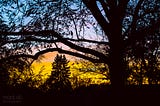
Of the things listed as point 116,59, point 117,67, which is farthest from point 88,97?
point 116,59

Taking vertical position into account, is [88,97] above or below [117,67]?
below

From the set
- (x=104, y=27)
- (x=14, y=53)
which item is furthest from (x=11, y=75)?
(x=104, y=27)

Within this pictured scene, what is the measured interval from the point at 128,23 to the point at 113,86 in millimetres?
3346

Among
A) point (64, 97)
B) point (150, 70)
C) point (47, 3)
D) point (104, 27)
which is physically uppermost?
point (47, 3)

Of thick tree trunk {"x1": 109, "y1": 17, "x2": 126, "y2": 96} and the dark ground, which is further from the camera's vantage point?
thick tree trunk {"x1": 109, "y1": 17, "x2": 126, "y2": 96}

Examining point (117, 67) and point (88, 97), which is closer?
point (88, 97)

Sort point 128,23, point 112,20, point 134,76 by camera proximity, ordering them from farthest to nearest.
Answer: point 134,76 < point 128,23 < point 112,20

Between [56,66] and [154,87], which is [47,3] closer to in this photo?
[154,87]

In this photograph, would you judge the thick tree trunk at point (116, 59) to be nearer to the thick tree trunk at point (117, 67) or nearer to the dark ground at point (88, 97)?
the thick tree trunk at point (117, 67)

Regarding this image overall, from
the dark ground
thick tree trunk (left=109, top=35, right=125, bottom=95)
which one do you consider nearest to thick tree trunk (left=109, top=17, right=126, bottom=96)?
thick tree trunk (left=109, top=35, right=125, bottom=95)

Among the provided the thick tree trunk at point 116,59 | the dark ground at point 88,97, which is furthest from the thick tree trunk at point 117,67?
the dark ground at point 88,97

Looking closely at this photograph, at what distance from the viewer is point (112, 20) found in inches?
553

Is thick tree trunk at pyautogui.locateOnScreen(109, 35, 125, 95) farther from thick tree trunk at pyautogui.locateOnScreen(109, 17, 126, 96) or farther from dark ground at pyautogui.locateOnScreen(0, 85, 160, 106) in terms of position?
dark ground at pyautogui.locateOnScreen(0, 85, 160, 106)

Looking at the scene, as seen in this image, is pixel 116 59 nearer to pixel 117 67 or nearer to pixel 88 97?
pixel 117 67
